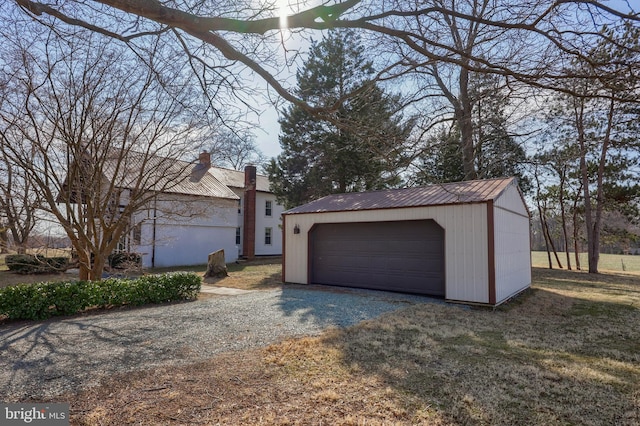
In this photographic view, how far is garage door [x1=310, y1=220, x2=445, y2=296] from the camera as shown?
9.33m

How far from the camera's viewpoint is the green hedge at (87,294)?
6656 millimetres

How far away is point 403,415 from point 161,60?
19.3 ft

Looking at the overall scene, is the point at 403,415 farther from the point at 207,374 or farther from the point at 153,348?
the point at 153,348

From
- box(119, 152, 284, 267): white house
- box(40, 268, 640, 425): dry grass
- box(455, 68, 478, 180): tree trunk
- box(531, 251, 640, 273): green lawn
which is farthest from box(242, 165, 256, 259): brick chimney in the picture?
box(531, 251, 640, 273): green lawn

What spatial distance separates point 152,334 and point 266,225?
19799mm

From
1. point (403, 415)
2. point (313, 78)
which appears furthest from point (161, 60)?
point (313, 78)

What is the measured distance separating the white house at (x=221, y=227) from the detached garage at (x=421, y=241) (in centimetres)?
475

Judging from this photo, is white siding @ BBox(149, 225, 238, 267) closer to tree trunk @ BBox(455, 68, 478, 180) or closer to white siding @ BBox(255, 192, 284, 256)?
white siding @ BBox(255, 192, 284, 256)

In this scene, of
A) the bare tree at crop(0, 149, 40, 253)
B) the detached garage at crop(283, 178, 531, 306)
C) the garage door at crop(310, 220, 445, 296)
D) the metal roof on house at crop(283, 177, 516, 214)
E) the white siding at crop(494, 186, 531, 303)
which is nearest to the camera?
the bare tree at crop(0, 149, 40, 253)

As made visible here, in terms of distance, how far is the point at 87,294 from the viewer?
738 cm

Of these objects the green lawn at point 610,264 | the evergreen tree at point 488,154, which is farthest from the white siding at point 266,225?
the green lawn at point 610,264

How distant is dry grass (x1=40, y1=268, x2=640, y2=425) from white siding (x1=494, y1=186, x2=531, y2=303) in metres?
2.50

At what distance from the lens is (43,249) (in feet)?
25.8

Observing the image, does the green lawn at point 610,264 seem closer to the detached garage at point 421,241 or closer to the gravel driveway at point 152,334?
the detached garage at point 421,241
